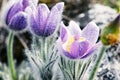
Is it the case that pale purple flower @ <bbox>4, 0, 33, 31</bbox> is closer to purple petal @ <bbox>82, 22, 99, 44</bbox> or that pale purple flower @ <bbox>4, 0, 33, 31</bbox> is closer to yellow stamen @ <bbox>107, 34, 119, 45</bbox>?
purple petal @ <bbox>82, 22, 99, 44</bbox>

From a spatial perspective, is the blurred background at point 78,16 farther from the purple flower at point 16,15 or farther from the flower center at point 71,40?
the flower center at point 71,40

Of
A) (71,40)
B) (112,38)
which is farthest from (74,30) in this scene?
(112,38)

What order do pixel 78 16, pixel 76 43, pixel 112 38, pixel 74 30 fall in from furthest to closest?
pixel 78 16 → pixel 74 30 → pixel 76 43 → pixel 112 38

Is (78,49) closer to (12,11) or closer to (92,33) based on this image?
(92,33)

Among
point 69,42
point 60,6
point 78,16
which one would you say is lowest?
point 78,16

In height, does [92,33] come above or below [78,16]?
above

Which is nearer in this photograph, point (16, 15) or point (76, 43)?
point (76, 43)

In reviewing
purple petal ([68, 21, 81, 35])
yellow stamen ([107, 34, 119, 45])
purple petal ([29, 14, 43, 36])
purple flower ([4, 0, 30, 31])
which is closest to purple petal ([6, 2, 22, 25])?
purple flower ([4, 0, 30, 31])
